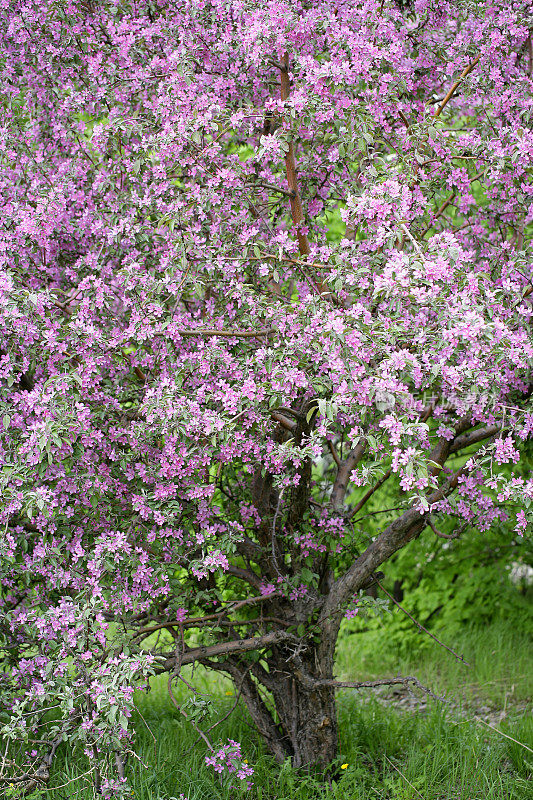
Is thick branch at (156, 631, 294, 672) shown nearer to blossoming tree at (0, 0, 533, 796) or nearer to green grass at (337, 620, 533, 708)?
blossoming tree at (0, 0, 533, 796)

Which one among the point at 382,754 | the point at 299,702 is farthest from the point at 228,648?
the point at 382,754

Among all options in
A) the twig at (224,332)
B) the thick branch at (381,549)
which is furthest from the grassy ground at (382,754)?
the twig at (224,332)

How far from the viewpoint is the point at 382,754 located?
3.87 m

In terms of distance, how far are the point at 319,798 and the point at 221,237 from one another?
2.51 m

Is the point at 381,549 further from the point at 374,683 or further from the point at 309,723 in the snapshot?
the point at 309,723

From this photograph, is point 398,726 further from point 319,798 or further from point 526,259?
point 526,259

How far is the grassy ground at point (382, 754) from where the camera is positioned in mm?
3416

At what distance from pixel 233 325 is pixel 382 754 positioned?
228 cm

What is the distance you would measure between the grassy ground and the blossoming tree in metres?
0.18

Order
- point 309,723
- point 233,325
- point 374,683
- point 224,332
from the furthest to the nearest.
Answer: point 309,723
point 233,325
point 374,683
point 224,332

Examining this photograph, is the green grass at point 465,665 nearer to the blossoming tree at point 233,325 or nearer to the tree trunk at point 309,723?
the tree trunk at point 309,723

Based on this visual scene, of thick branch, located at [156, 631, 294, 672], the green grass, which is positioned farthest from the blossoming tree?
the green grass

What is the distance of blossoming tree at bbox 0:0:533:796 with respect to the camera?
107 inches

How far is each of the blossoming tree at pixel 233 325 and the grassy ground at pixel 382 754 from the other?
18 cm
